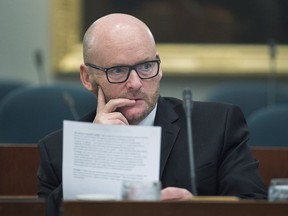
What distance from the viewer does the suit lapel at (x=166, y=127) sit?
3449 mm

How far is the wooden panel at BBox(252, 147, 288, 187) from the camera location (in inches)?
164

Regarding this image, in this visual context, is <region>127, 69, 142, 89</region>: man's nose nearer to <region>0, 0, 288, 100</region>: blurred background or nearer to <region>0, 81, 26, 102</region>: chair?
<region>0, 81, 26, 102</region>: chair

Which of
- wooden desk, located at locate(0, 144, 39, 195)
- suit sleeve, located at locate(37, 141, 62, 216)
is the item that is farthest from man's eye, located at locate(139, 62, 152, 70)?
wooden desk, located at locate(0, 144, 39, 195)

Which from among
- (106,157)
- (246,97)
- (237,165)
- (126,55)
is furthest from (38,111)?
(106,157)

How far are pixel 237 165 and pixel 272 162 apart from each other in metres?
0.84

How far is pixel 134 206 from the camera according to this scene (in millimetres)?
2455

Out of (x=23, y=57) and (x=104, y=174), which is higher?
(x=23, y=57)

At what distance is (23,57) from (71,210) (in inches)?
225

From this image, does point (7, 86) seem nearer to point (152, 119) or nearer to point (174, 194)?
point (152, 119)

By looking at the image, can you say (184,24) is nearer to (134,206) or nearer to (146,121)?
(146,121)

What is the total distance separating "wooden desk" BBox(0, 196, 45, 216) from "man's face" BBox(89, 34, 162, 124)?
974mm

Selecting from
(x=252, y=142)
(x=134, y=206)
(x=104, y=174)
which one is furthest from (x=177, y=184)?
(x=252, y=142)

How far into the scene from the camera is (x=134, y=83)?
3.37m

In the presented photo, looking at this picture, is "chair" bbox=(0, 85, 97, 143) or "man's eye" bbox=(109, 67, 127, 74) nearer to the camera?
"man's eye" bbox=(109, 67, 127, 74)
